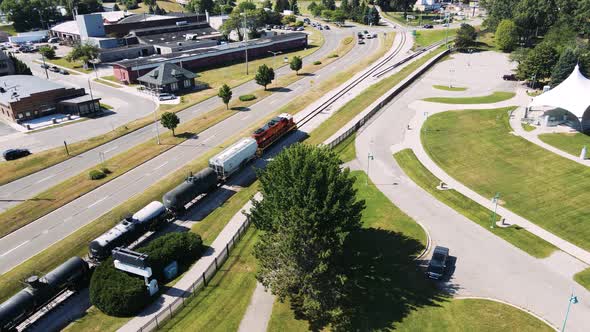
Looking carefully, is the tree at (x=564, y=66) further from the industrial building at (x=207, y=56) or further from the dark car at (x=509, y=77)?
the industrial building at (x=207, y=56)

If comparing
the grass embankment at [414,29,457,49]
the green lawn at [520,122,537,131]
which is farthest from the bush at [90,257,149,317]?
the grass embankment at [414,29,457,49]

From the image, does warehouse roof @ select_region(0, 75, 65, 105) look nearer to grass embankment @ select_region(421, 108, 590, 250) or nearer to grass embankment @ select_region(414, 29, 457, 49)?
grass embankment @ select_region(421, 108, 590, 250)

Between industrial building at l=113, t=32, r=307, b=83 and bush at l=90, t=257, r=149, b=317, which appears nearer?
bush at l=90, t=257, r=149, b=317

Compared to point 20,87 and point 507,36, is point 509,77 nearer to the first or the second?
point 507,36

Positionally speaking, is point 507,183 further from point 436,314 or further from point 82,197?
point 82,197

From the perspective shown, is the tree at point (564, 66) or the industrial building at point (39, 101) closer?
the industrial building at point (39, 101)

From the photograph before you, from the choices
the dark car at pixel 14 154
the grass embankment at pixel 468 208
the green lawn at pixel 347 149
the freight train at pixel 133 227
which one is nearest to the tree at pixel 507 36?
the green lawn at pixel 347 149
